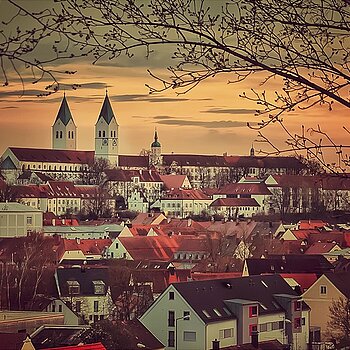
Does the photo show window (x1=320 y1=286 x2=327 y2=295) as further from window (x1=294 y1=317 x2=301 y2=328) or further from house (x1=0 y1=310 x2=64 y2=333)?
house (x1=0 y1=310 x2=64 y2=333)

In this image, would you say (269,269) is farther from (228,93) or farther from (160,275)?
(228,93)

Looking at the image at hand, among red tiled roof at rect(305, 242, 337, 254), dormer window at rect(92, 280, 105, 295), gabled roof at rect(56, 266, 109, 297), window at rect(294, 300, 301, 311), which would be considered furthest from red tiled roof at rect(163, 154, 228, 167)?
window at rect(294, 300, 301, 311)

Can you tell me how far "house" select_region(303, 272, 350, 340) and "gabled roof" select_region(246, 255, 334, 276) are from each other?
0.75ft

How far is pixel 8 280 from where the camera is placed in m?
6.15

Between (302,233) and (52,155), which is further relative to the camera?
(52,155)

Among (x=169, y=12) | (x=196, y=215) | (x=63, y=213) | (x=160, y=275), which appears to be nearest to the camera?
(x=169, y=12)

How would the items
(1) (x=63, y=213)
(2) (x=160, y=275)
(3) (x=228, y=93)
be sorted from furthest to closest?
1. (1) (x=63, y=213)
2. (2) (x=160, y=275)
3. (3) (x=228, y=93)

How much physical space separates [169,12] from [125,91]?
3.63 m

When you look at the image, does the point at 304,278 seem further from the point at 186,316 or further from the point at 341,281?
the point at 186,316

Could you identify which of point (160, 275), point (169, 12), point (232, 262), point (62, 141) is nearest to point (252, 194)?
point (232, 262)

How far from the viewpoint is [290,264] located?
6414 millimetres

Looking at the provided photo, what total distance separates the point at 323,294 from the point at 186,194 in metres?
1.40

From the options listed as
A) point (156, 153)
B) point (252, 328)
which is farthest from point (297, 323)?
point (156, 153)

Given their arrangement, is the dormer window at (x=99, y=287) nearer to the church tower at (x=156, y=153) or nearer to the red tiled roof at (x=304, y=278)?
the church tower at (x=156, y=153)
